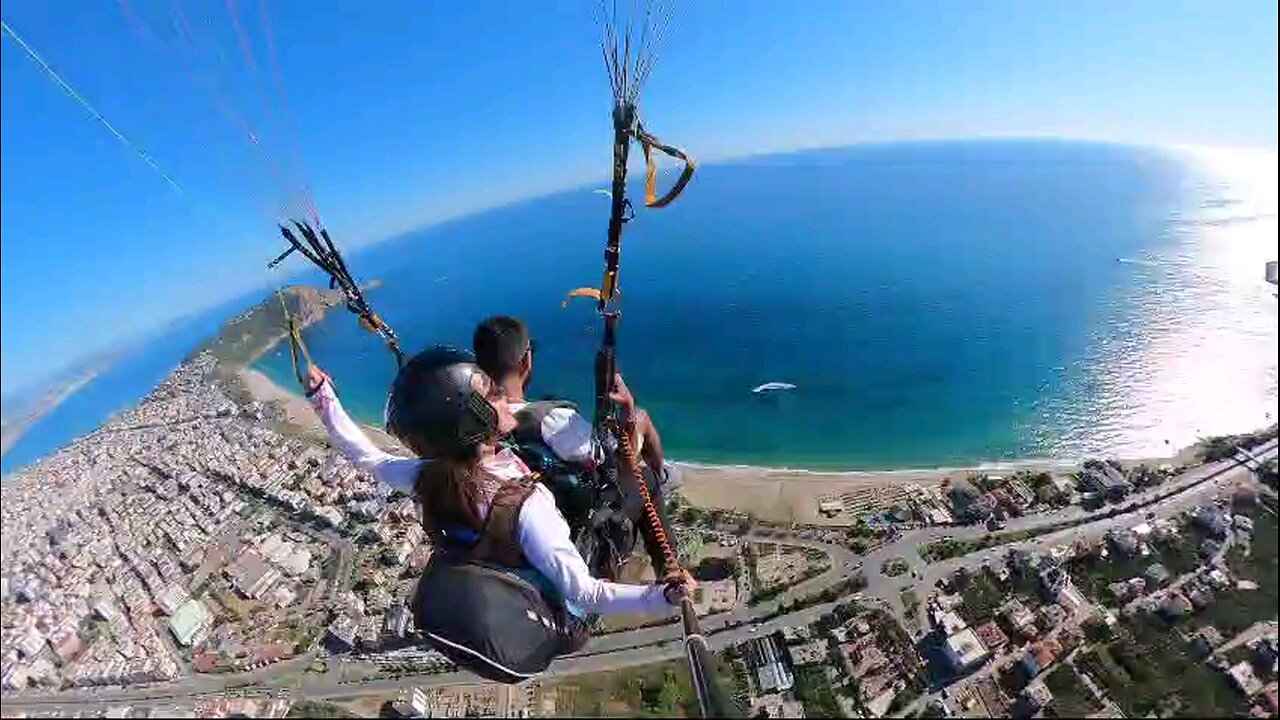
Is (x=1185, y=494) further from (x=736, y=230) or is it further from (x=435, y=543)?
(x=736, y=230)

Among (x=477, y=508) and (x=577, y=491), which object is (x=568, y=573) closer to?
(x=477, y=508)

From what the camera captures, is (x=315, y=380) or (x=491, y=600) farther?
(x=315, y=380)

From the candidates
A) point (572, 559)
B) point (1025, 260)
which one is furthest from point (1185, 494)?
point (1025, 260)

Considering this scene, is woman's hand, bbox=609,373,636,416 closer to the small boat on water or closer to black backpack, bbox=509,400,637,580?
black backpack, bbox=509,400,637,580

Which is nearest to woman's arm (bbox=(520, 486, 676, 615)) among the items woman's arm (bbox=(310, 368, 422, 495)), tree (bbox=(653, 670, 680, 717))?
woman's arm (bbox=(310, 368, 422, 495))

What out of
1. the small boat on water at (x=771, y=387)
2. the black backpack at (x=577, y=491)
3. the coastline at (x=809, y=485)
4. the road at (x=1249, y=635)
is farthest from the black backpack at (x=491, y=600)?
the small boat on water at (x=771, y=387)

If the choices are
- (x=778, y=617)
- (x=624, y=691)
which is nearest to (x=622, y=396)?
(x=624, y=691)
